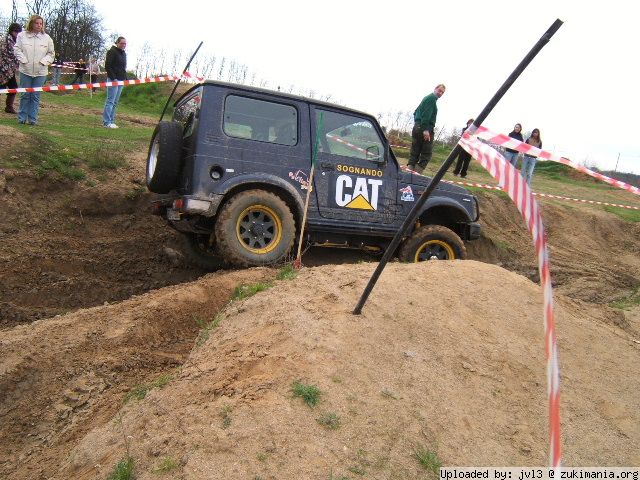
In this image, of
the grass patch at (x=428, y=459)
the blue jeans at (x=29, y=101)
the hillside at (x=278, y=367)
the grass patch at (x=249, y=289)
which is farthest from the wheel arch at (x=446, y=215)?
the blue jeans at (x=29, y=101)

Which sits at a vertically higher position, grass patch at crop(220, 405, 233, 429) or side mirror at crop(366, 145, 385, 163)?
side mirror at crop(366, 145, 385, 163)

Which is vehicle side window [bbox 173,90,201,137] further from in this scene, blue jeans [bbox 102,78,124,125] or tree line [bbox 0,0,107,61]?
tree line [bbox 0,0,107,61]

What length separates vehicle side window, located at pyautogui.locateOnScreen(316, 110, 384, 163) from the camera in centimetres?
668

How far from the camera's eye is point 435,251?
722 centimetres

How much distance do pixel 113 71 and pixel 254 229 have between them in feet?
23.0

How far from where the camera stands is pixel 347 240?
22.8 feet

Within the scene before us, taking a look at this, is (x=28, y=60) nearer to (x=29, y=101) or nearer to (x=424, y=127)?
(x=29, y=101)

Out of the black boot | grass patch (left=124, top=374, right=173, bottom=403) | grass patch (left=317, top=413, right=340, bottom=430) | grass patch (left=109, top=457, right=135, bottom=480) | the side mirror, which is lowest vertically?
grass patch (left=124, top=374, right=173, bottom=403)

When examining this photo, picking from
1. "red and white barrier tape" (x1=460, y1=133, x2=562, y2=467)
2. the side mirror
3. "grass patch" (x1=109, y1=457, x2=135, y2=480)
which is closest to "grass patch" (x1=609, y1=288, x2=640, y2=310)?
the side mirror

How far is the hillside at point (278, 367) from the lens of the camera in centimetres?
281

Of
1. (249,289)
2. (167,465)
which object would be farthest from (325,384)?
(249,289)

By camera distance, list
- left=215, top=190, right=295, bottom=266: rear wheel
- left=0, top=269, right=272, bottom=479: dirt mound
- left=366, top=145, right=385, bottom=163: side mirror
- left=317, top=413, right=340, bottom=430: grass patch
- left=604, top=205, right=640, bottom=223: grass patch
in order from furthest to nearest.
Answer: left=604, top=205, right=640, bottom=223: grass patch → left=366, top=145, right=385, bottom=163: side mirror → left=215, top=190, right=295, bottom=266: rear wheel → left=0, top=269, right=272, bottom=479: dirt mound → left=317, top=413, right=340, bottom=430: grass patch

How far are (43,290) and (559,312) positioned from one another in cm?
546

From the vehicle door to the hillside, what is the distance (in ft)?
4.92
